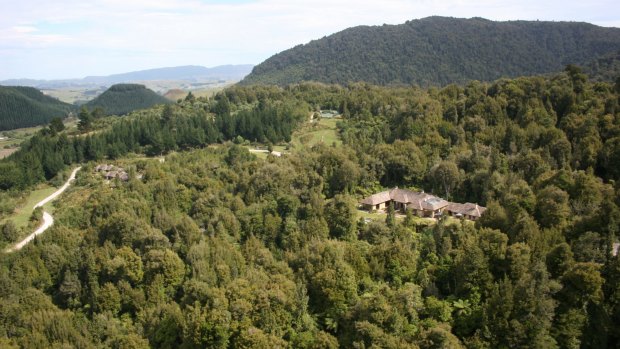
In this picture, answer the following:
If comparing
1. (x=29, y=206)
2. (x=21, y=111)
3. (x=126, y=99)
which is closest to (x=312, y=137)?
(x=29, y=206)

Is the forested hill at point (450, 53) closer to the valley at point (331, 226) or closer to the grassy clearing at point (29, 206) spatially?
the valley at point (331, 226)

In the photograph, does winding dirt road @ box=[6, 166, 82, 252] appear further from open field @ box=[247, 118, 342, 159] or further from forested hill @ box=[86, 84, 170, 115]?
forested hill @ box=[86, 84, 170, 115]

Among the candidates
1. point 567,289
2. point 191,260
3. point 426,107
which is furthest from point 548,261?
point 426,107

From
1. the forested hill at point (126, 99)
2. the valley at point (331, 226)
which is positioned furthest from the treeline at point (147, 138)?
the forested hill at point (126, 99)

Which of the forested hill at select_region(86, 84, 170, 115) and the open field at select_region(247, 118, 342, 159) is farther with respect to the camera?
the forested hill at select_region(86, 84, 170, 115)

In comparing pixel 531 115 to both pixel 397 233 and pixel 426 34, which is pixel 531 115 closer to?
pixel 397 233

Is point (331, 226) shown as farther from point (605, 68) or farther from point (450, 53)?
point (450, 53)

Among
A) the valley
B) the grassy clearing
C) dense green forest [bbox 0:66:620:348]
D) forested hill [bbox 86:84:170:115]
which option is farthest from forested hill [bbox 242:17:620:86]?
the grassy clearing
